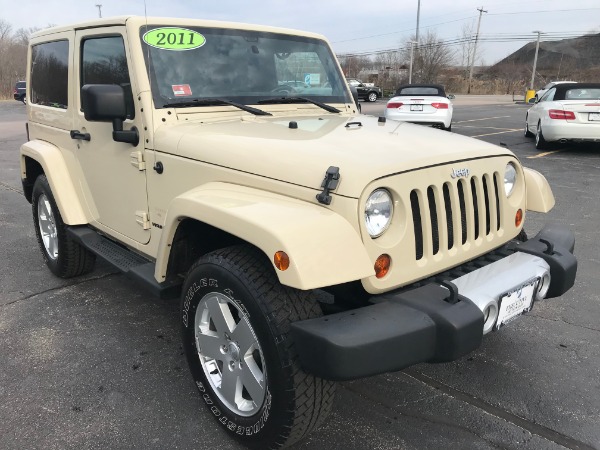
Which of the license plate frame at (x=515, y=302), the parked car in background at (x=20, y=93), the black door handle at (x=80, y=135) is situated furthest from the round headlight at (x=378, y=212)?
the parked car in background at (x=20, y=93)

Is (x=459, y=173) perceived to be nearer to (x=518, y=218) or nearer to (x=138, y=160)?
(x=518, y=218)

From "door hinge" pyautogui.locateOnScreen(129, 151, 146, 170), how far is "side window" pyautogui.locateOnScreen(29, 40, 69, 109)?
1136mm

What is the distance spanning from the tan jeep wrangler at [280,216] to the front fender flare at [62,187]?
0.02 meters

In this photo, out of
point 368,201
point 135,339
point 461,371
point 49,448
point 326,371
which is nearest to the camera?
point 326,371

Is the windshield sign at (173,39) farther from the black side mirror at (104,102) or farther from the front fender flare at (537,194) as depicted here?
the front fender flare at (537,194)

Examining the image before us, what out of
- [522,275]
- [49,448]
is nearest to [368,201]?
[522,275]

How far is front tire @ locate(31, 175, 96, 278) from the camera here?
13.5 ft

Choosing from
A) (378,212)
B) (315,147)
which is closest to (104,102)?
(315,147)

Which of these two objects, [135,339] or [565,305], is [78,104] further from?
[565,305]

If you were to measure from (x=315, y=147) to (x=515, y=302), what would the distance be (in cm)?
115

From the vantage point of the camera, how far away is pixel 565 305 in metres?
3.87

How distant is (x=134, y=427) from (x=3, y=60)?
51288 mm

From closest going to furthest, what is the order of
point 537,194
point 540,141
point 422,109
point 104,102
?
point 104,102, point 537,194, point 540,141, point 422,109

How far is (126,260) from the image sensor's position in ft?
10.8
